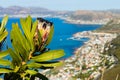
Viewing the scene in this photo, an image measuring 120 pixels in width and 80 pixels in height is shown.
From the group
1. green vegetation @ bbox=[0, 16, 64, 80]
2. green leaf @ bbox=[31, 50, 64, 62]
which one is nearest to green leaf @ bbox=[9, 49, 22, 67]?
green vegetation @ bbox=[0, 16, 64, 80]

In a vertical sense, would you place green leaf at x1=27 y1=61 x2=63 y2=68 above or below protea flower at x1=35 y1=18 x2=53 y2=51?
below

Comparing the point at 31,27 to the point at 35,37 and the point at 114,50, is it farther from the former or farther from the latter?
the point at 114,50

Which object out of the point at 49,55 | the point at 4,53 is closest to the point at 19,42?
the point at 4,53

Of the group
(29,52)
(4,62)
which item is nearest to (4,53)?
(4,62)

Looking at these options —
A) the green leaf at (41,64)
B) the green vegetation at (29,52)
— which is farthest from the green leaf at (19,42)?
the green leaf at (41,64)

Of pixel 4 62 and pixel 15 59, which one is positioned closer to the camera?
pixel 4 62

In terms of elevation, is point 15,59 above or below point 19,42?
below

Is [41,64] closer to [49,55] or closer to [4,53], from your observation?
[49,55]

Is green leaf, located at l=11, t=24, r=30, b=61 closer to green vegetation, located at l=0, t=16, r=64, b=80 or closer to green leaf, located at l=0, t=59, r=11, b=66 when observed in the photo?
green vegetation, located at l=0, t=16, r=64, b=80

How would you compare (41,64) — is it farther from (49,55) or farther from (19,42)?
(19,42)
